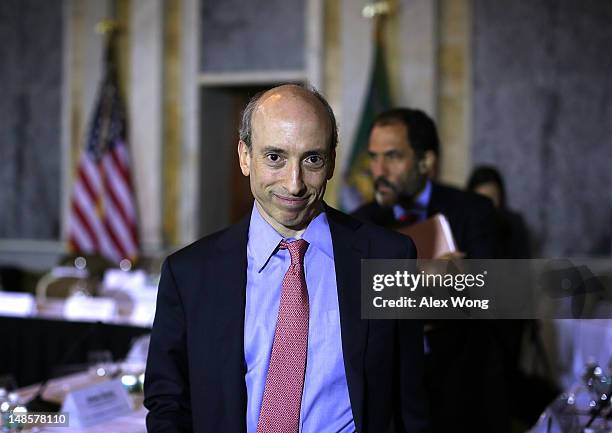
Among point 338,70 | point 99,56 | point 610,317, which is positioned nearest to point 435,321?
point 610,317

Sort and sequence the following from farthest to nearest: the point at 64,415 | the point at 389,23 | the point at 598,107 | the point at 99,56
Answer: the point at 99,56
the point at 389,23
the point at 598,107
the point at 64,415

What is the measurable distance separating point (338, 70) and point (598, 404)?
572 cm

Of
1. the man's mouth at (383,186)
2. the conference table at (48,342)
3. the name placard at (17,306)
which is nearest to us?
the man's mouth at (383,186)

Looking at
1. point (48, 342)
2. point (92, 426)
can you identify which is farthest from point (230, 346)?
point (48, 342)

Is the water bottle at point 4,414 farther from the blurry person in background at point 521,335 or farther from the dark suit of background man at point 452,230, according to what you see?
the blurry person in background at point 521,335

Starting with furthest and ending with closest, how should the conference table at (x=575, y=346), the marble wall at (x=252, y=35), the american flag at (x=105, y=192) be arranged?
the american flag at (x=105, y=192) → the marble wall at (x=252, y=35) → the conference table at (x=575, y=346)

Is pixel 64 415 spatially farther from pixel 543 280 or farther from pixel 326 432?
pixel 543 280

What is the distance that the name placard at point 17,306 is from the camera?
17.5 ft

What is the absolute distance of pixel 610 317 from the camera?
543cm

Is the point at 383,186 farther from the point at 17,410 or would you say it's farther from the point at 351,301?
the point at 17,410

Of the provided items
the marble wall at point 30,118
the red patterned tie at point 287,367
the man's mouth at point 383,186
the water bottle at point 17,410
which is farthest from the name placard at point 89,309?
the marble wall at point 30,118

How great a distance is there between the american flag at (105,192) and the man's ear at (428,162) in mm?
5582

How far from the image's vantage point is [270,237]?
181 centimetres

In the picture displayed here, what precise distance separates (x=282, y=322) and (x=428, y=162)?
1514 mm
